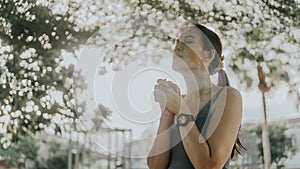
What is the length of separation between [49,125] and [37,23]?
423mm

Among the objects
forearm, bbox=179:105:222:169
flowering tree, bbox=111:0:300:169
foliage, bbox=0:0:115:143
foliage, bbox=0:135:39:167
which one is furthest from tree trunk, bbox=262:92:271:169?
forearm, bbox=179:105:222:169

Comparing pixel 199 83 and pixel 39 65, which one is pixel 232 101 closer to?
pixel 199 83

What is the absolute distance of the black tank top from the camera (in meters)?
0.89

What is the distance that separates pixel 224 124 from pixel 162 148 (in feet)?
0.42

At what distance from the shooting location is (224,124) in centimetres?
86

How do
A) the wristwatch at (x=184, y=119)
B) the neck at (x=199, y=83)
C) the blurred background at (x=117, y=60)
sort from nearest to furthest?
the wristwatch at (x=184, y=119) < the neck at (x=199, y=83) < the blurred background at (x=117, y=60)

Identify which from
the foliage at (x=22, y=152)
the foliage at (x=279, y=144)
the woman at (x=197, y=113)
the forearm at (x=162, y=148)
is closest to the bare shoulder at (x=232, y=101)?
the woman at (x=197, y=113)

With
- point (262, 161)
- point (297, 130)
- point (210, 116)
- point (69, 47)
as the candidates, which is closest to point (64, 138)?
point (69, 47)

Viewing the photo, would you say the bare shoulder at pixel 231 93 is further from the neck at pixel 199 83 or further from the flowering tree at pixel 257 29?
the flowering tree at pixel 257 29

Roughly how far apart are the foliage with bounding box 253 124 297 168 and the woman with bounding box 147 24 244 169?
1037 millimetres

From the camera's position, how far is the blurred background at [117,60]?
195 centimetres

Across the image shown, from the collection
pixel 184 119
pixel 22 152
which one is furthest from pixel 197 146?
pixel 22 152

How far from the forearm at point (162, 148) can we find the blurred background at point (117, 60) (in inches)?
38.3

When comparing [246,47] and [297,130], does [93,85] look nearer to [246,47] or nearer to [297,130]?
[246,47]
